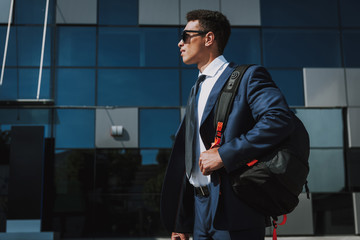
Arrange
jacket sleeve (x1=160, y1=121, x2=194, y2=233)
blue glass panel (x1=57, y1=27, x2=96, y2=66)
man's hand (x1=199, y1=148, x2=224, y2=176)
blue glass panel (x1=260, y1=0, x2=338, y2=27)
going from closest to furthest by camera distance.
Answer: man's hand (x1=199, y1=148, x2=224, y2=176) < jacket sleeve (x1=160, y1=121, x2=194, y2=233) < blue glass panel (x1=57, y1=27, x2=96, y2=66) < blue glass panel (x1=260, y1=0, x2=338, y2=27)

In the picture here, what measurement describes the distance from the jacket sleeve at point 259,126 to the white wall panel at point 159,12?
32.1ft

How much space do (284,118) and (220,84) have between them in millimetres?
428

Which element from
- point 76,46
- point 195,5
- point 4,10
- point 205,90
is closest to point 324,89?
point 195,5

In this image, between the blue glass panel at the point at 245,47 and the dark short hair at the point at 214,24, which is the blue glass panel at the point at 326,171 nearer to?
the blue glass panel at the point at 245,47

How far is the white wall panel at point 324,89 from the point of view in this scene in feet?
35.9

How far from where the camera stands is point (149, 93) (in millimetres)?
10930

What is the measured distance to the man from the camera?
1.66m

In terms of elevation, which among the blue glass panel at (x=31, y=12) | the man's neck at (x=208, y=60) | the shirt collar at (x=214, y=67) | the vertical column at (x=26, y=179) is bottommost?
the vertical column at (x=26, y=179)

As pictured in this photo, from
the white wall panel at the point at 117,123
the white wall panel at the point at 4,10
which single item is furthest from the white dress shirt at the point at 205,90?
the white wall panel at the point at 4,10

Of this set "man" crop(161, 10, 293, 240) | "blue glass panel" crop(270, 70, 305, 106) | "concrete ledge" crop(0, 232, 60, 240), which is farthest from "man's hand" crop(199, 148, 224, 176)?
"blue glass panel" crop(270, 70, 305, 106)

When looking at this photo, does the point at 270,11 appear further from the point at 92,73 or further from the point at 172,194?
the point at 172,194

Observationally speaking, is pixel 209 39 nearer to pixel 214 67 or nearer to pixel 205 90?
pixel 214 67

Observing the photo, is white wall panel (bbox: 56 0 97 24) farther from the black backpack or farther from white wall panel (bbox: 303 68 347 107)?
the black backpack

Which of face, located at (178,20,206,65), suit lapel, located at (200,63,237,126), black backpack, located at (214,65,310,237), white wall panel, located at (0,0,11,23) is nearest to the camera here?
black backpack, located at (214,65,310,237)
